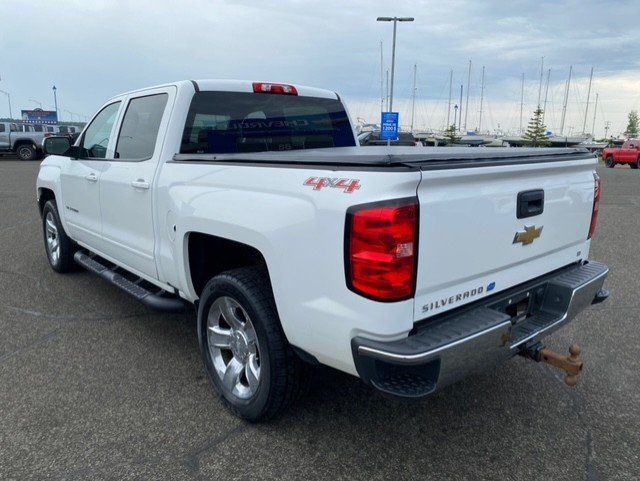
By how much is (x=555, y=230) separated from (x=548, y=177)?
31 centimetres

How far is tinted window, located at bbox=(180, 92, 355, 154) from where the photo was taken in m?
3.72

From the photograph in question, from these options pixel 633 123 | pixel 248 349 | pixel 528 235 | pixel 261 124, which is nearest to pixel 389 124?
pixel 261 124

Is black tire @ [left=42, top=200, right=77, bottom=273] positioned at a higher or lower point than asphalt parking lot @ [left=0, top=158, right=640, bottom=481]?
higher

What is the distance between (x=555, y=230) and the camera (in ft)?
9.65

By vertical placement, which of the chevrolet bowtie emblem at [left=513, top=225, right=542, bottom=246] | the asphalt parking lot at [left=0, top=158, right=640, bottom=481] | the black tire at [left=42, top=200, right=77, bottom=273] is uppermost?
the chevrolet bowtie emblem at [left=513, top=225, right=542, bottom=246]

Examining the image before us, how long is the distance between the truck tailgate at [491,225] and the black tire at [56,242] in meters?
4.47

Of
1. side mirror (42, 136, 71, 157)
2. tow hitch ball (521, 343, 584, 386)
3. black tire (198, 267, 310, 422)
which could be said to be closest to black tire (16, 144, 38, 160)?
side mirror (42, 136, 71, 157)

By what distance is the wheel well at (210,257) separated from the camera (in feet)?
10.6

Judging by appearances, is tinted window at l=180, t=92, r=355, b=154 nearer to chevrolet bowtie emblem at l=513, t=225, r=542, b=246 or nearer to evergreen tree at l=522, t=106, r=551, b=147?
chevrolet bowtie emblem at l=513, t=225, r=542, b=246

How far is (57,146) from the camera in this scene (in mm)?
4766

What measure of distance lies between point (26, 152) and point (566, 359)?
1102 inches

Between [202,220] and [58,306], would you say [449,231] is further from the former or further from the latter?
[58,306]

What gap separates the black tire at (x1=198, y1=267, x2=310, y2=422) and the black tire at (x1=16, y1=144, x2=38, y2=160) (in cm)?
2633

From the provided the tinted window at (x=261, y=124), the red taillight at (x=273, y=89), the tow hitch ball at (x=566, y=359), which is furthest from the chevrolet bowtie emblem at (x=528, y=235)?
the red taillight at (x=273, y=89)
